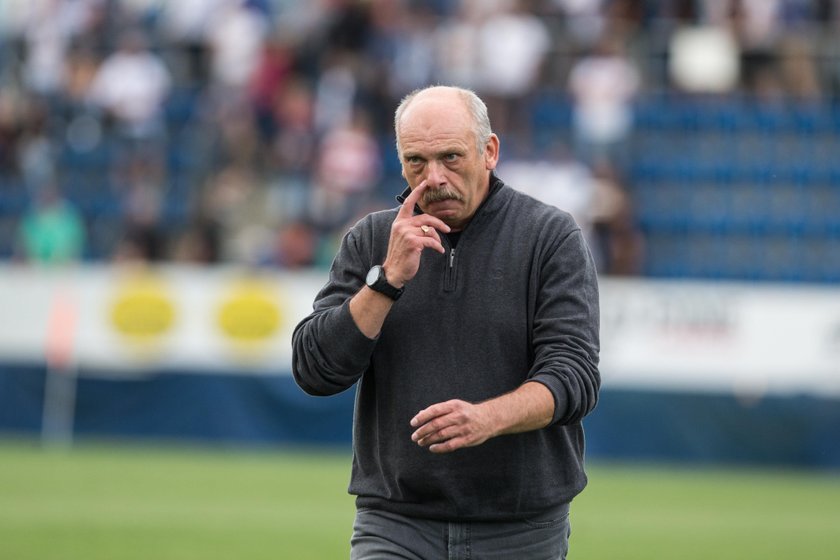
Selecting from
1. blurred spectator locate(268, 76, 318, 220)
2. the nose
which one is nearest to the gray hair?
the nose

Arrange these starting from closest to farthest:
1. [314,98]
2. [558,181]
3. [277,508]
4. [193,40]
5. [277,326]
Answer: [277,508]
[277,326]
[558,181]
[314,98]
[193,40]

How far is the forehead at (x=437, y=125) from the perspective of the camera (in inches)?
184

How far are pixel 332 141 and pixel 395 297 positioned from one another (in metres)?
14.3

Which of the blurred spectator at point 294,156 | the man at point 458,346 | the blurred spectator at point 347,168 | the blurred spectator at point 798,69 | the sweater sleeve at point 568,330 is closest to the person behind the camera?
the sweater sleeve at point 568,330

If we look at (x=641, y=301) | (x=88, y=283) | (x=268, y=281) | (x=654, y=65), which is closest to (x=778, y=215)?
(x=654, y=65)

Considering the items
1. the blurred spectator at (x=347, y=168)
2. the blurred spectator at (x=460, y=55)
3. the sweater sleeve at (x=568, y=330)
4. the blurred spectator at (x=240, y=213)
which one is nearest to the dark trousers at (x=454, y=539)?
the sweater sleeve at (x=568, y=330)

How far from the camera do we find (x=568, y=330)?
4633 mm

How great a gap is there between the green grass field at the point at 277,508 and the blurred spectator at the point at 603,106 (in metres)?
5.22

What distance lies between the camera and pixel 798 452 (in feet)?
50.6

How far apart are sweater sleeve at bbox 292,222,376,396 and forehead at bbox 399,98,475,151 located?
44 cm

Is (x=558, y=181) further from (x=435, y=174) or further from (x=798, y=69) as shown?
(x=435, y=174)

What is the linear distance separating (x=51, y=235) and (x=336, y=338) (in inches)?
555

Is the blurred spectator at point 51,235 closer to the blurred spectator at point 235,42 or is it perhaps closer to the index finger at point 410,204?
the blurred spectator at point 235,42

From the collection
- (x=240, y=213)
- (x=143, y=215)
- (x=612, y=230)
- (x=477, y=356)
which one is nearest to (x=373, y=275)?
(x=477, y=356)
